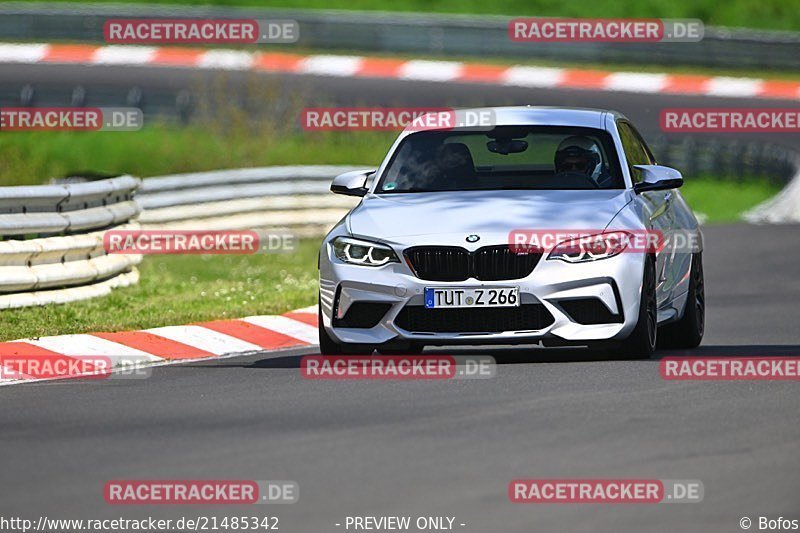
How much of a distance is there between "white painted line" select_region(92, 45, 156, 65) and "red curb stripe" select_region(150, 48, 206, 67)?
169 mm

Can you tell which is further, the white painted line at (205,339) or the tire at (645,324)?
the white painted line at (205,339)

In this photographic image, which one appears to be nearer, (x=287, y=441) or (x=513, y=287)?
(x=287, y=441)

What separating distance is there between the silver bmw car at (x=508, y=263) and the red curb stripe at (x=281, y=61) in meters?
26.4

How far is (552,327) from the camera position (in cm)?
1063

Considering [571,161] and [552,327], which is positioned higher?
[571,161]

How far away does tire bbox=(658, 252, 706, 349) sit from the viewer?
12227 millimetres

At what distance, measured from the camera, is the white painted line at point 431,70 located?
125 ft

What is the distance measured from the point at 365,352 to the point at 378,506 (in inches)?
178

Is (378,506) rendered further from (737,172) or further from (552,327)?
(737,172)

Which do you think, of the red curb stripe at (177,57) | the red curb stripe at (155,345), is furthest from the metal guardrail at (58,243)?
the red curb stripe at (177,57)

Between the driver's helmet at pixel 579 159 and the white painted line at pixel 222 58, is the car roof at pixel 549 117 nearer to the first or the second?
the driver's helmet at pixel 579 159

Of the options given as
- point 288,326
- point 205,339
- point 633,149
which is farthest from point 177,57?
point 633,149

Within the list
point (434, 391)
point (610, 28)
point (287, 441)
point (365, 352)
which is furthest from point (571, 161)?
point (610, 28)

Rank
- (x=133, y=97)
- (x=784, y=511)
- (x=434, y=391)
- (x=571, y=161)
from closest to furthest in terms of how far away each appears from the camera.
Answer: (x=784, y=511), (x=434, y=391), (x=571, y=161), (x=133, y=97)
